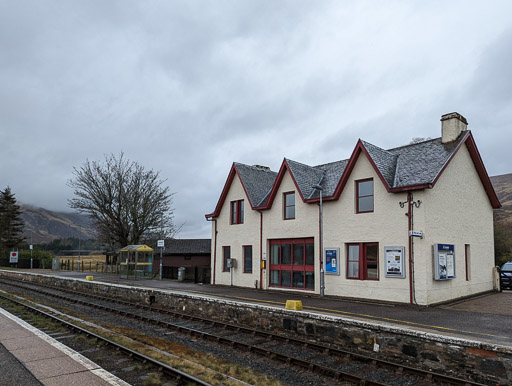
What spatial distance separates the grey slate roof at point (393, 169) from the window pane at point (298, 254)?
2.84 m

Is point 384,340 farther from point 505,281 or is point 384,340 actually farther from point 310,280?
point 505,281

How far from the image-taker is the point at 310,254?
21.2m

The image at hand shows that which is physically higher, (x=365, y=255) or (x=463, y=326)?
(x=365, y=255)

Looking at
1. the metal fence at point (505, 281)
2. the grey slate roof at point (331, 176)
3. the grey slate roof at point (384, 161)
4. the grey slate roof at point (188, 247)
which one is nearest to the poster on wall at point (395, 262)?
the grey slate roof at point (384, 161)

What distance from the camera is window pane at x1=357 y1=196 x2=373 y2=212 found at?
18.8 metres

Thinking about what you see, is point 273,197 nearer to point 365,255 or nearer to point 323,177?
point 323,177

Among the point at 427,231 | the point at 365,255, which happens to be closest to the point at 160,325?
the point at 365,255

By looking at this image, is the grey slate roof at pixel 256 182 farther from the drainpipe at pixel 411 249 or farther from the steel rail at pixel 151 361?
the steel rail at pixel 151 361

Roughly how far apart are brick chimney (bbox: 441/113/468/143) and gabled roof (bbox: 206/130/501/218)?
24 cm

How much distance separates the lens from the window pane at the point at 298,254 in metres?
21.6

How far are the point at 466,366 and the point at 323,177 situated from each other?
15.5 metres

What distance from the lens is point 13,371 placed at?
7957mm

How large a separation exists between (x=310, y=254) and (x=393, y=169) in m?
6.16

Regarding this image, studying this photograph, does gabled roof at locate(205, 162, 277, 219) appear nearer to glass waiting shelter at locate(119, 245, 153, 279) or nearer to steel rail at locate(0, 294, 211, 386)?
glass waiting shelter at locate(119, 245, 153, 279)
